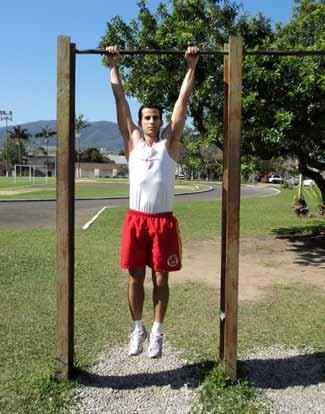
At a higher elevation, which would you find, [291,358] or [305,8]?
[305,8]

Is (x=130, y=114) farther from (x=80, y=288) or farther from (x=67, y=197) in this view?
(x=80, y=288)

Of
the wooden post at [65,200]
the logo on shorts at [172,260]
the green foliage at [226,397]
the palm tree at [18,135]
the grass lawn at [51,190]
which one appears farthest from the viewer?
the palm tree at [18,135]

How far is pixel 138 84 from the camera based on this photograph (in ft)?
30.8

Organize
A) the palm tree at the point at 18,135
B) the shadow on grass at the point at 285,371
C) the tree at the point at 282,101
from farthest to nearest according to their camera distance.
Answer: the palm tree at the point at 18,135, the tree at the point at 282,101, the shadow on grass at the point at 285,371

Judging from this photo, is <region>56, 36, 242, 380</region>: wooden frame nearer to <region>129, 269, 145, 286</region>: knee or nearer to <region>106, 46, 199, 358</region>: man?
<region>106, 46, 199, 358</region>: man

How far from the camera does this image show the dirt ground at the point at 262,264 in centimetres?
714

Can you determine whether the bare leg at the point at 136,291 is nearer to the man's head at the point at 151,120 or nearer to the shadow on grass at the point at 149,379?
the shadow on grass at the point at 149,379

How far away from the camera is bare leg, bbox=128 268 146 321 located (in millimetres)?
3646

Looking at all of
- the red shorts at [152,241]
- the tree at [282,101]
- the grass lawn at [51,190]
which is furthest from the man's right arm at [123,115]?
the grass lawn at [51,190]

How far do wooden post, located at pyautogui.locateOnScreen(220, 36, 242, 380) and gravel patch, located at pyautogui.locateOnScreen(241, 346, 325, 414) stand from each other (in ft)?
1.01

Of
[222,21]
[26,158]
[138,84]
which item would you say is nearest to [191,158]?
[138,84]

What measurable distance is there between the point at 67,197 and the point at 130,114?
2.67 ft

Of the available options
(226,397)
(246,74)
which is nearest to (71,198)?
(226,397)

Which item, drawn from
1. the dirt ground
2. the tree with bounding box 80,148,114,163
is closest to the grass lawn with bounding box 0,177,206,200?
the dirt ground
